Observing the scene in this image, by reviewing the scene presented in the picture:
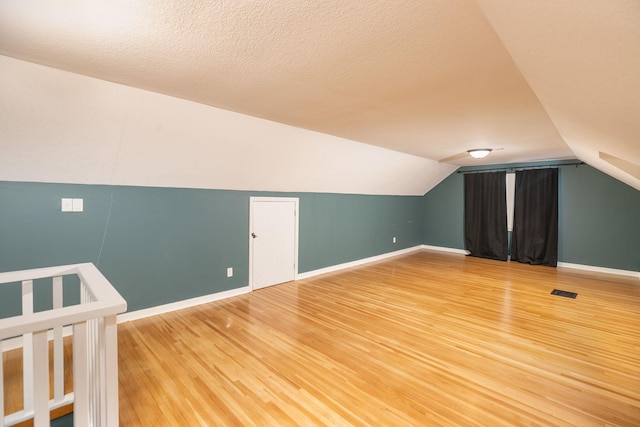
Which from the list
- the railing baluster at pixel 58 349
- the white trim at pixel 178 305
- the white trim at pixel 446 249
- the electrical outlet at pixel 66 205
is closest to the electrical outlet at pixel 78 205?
the electrical outlet at pixel 66 205

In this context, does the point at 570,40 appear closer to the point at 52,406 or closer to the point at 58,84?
the point at 58,84

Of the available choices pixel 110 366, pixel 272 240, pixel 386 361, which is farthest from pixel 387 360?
pixel 272 240

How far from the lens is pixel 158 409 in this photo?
6.31 ft

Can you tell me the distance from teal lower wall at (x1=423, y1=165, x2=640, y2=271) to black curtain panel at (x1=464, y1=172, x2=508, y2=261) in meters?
1.00

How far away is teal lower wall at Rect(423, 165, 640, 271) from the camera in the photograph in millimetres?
5262

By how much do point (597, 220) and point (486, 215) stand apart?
1.85 meters

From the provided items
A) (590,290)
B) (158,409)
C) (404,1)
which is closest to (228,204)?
(158,409)

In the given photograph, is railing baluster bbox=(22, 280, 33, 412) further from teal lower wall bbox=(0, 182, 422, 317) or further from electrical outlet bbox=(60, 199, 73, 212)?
electrical outlet bbox=(60, 199, 73, 212)

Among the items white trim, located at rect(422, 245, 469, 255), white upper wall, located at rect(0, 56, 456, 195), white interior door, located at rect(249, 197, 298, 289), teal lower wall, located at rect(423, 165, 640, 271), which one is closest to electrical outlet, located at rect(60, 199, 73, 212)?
white upper wall, located at rect(0, 56, 456, 195)

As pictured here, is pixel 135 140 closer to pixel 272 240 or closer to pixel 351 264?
pixel 272 240

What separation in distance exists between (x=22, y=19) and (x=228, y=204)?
8.98 feet

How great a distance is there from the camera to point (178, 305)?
362cm

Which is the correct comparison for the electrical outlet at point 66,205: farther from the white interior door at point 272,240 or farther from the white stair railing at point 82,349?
the white interior door at point 272,240

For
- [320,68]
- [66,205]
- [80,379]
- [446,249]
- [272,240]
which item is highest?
[320,68]
